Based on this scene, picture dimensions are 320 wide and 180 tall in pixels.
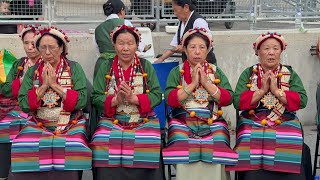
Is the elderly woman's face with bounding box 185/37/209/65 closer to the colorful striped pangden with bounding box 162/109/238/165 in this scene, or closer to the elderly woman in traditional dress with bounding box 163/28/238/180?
the elderly woman in traditional dress with bounding box 163/28/238/180

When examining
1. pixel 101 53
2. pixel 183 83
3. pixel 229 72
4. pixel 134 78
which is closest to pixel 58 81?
pixel 134 78

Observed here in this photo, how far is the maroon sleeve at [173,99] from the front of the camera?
548 centimetres

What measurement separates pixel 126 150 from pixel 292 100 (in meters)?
1.54

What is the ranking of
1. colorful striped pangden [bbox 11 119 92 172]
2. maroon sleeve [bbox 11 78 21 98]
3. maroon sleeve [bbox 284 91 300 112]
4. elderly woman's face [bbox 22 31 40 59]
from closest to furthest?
colorful striped pangden [bbox 11 119 92 172]
maroon sleeve [bbox 284 91 300 112]
maroon sleeve [bbox 11 78 21 98]
elderly woman's face [bbox 22 31 40 59]

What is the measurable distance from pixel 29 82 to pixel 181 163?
1.56 meters

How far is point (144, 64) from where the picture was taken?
5.70 m

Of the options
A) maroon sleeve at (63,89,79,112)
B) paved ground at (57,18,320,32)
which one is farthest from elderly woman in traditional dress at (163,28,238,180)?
paved ground at (57,18,320,32)

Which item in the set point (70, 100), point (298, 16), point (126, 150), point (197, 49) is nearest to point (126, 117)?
point (126, 150)

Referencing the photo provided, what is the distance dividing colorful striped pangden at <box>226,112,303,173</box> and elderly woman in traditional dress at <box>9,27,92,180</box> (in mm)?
1361

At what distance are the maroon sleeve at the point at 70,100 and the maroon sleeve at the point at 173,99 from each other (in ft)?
2.76

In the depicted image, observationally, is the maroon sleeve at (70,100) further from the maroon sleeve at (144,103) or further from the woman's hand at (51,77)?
the maroon sleeve at (144,103)

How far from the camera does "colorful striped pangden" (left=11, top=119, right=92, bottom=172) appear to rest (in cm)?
522

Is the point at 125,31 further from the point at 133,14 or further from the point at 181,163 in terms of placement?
the point at 133,14

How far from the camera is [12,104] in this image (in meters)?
6.13
